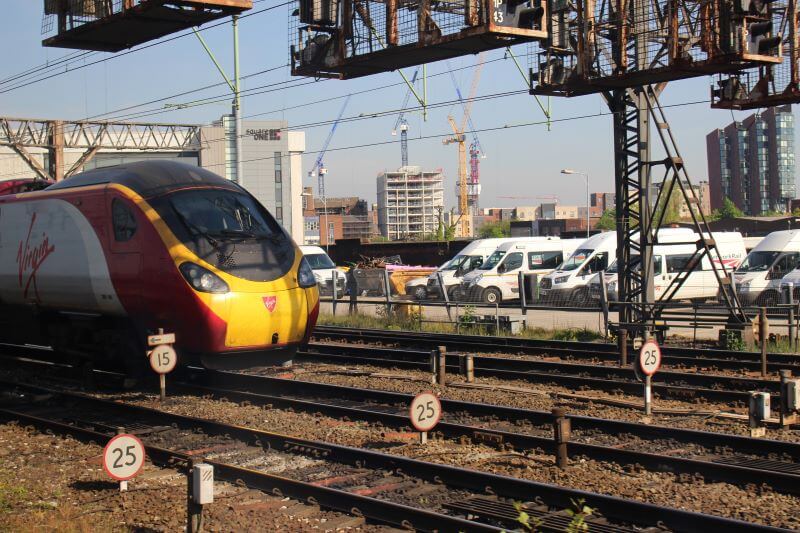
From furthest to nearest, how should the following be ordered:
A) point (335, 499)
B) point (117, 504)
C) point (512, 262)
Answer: point (512, 262), point (117, 504), point (335, 499)

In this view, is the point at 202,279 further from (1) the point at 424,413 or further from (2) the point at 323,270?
(2) the point at 323,270

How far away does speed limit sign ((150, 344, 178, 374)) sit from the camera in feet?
39.2

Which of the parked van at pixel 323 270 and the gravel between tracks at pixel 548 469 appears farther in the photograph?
the parked van at pixel 323 270

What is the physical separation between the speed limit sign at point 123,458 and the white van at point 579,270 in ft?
71.1

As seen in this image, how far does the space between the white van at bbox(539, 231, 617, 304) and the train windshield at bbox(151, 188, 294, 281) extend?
1702cm

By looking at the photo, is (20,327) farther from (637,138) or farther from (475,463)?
(637,138)

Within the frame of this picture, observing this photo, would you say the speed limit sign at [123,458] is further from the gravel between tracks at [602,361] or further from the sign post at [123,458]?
the gravel between tracks at [602,361]

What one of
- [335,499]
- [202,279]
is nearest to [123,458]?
[335,499]

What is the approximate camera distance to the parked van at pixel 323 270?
35375 millimetres

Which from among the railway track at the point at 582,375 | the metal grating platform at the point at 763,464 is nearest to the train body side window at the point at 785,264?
the railway track at the point at 582,375

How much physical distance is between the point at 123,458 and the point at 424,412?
127 inches

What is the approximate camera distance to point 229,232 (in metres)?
12.7

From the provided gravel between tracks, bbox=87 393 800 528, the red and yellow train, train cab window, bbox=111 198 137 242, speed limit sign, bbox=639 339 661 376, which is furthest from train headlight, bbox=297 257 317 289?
speed limit sign, bbox=639 339 661 376

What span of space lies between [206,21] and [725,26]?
9332 millimetres
